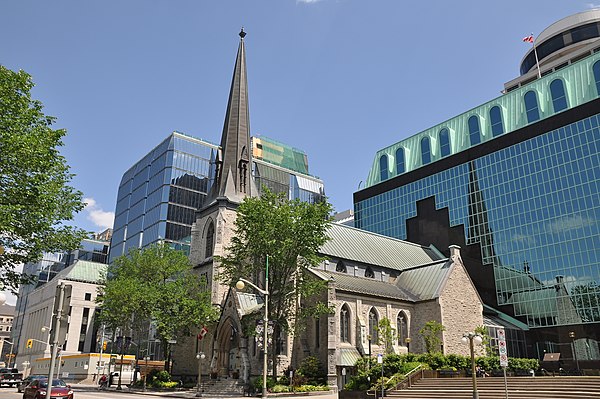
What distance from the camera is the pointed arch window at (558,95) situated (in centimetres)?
5838

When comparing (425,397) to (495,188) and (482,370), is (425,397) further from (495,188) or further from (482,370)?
(495,188)

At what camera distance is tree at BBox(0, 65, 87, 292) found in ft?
69.1

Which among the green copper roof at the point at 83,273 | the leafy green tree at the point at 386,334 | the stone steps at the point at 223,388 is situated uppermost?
the green copper roof at the point at 83,273

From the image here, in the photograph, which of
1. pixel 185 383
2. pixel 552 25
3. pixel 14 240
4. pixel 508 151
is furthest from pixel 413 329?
pixel 552 25

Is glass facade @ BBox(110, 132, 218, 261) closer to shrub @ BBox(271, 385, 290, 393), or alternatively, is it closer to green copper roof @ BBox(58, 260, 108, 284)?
green copper roof @ BBox(58, 260, 108, 284)

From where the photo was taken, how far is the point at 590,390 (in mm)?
22969

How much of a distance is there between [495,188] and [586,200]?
11.1 m

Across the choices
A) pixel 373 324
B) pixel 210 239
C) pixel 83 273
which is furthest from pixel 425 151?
pixel 83 273

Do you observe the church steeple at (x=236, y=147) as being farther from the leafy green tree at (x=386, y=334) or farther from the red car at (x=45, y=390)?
the red car at (x=45, y=390)

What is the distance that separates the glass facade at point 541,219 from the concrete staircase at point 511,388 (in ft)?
96.9

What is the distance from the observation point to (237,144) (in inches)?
2068

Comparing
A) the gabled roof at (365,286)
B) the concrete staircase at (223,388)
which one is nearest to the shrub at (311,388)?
the concrete staircase at (223,388)

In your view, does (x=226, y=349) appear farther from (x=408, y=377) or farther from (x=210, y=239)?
(x=408, y=377)

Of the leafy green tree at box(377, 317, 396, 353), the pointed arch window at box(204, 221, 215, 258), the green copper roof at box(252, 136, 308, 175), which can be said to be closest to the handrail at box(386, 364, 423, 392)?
the leafy green tree at box(377, 317, 396, 353)
